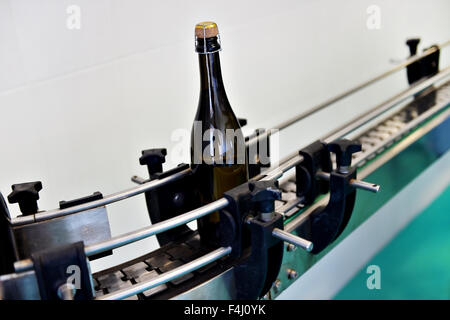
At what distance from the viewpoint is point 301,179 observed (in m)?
0.65

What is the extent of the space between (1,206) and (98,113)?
300 millimetres

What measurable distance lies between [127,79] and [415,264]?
82cm

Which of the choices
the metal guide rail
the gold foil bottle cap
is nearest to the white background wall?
the metal guide rail

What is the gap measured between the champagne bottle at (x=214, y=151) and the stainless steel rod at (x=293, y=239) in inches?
4.1

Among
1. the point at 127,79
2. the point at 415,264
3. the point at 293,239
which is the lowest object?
the point at 415,264

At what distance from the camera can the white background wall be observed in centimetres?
66

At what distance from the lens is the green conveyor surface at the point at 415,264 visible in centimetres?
105

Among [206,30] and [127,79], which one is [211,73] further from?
[127,79]

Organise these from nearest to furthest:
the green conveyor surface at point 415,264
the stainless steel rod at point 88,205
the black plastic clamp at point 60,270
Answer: the black plastic clamp at point 60,270
the stainless steel rod at point 88,205
the green conveyor surface at point 415,264

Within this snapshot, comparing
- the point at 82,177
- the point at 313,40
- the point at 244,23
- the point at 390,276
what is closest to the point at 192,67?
the point at 244,23

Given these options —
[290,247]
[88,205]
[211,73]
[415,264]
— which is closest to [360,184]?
[290,247]

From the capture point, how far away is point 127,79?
784mm

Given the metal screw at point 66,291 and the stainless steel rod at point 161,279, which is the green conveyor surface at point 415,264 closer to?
the stainless steel rod at point 161,279

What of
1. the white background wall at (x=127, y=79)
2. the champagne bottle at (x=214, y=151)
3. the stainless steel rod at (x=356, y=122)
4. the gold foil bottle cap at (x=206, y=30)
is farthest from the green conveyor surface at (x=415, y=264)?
the gold foil bottle cap at (x=206, y=30)
